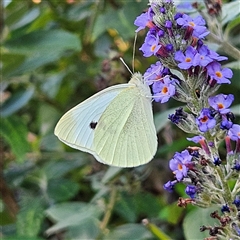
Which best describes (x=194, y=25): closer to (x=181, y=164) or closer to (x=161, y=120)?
(x=181, y=164)

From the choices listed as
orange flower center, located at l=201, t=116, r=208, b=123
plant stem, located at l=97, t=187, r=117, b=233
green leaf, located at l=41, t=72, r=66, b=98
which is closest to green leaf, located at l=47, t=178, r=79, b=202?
plant stem, located at l=97, t=187, r=117, b=233

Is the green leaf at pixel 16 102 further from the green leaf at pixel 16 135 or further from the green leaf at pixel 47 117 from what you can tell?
the green leaf at pixel 47 117

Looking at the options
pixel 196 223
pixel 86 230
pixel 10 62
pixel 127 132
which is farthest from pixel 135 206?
pixel 10 62

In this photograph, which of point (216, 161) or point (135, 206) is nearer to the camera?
point (216, 161)

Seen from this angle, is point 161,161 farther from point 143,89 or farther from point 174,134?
point 143,89

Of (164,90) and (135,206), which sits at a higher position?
(164,90)

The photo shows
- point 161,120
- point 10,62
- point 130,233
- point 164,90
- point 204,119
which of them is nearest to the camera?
point 204,119

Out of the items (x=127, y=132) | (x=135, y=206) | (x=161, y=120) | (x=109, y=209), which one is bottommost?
(x=135, y=206)
